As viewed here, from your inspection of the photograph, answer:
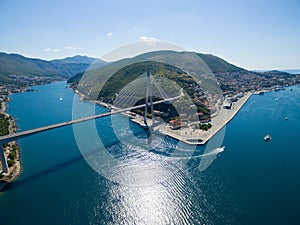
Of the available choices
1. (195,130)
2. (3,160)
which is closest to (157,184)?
(195,130)

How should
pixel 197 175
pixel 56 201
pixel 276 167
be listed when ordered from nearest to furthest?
pixel 56 201, pixel 197 175, pixel 276 167

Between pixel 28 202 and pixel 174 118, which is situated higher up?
pixel 174 118

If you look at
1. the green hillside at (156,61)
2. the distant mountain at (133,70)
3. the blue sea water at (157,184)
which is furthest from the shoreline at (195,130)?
the distant mountain at (133,70)

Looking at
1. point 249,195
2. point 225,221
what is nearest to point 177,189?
point 225,221

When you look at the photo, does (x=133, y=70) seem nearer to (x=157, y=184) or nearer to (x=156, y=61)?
(x=156, y=61)

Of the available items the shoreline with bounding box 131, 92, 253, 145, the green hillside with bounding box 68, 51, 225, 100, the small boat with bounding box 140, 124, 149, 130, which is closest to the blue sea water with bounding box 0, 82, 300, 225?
the shoreline with bounding box 131, 92, 253, 145

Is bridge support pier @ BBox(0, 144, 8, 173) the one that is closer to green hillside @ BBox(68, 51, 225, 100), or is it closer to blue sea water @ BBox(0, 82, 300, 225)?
blue sea water @ BBox(0, 82, 300, 225)

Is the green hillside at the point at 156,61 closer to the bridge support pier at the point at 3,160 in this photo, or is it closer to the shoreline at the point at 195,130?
the shoreline at the point at 195,130

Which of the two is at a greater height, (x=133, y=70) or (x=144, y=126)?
(x=133, y=70)

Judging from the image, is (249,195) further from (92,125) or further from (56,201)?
(92,125)
